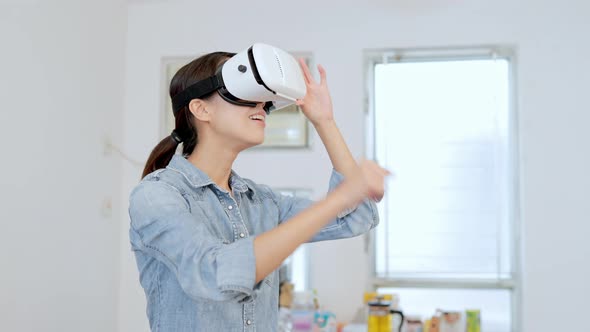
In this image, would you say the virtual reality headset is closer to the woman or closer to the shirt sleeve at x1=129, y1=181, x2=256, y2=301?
the woman

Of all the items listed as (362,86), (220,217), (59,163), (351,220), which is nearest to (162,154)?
(220,217)

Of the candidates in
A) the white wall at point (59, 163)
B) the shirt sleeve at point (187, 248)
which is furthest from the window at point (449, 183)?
the shirt sleeve at point (187, 248)

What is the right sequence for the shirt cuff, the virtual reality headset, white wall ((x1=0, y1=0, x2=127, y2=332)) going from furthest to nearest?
white wall ((x1=0, y1=0, x2=127, y2=332))
the virtual reality headset
the shirt cuff

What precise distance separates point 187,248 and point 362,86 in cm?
260

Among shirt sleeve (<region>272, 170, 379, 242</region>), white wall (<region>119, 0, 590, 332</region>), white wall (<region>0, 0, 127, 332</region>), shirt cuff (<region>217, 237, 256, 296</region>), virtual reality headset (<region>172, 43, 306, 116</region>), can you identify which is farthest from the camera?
white wall (<region>119, 0, 590, 332</region>)

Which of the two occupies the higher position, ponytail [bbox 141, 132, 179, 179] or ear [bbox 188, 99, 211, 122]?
ear [bbox 188, 99, 211, 122]

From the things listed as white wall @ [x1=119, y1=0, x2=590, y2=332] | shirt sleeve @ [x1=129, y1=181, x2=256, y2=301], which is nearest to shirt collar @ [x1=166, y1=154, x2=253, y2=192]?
shirt sleeve @ [x1=129, y1=181, x2=256, y2=301]

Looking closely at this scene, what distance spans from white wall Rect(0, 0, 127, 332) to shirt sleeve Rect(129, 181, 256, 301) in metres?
1.64

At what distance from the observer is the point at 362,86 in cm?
355

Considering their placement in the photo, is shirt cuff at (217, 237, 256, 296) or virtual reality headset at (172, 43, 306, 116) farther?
virtual reality headset at (172, 43, 306, 116)

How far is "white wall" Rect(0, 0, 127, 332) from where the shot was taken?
8.64 feet

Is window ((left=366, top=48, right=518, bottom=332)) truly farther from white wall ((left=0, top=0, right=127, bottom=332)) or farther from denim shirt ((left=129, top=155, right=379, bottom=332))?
denim shirt ((left=129, top=155, right=379, bottom=332))

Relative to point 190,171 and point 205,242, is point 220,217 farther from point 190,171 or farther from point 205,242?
point 205,242

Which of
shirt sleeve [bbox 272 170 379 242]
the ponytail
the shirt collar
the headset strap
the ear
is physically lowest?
shirt sleeve [bbox 272 170 379 242]
